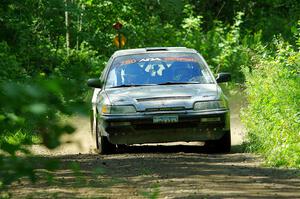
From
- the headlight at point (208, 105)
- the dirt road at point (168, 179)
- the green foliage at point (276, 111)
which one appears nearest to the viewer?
the dirt road at point (168, 179)

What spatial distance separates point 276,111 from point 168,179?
3.75 m

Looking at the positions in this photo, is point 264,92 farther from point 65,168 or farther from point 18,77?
point 18,77

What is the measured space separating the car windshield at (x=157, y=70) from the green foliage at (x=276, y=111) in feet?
2.99

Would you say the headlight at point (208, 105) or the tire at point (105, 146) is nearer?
the headlight at point (208, 105)

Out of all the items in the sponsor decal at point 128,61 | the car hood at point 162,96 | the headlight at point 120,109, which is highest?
the sponsor decal at point 128,61

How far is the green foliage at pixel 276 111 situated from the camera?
434 inches

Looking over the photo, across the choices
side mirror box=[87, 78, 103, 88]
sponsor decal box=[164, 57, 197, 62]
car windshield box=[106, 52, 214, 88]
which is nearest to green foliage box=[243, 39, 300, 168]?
car windshield box=[106, 52, 214, 88]

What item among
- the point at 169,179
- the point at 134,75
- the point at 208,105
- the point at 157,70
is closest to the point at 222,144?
the point at 208,105

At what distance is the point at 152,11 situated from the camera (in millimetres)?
31766

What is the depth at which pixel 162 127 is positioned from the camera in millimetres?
12602

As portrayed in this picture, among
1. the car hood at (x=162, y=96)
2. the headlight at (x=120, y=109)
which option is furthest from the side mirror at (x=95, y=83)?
the headlight at (x=120, y=109)

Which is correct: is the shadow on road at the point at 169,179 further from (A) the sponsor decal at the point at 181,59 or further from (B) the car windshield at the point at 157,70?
(A) the sponsor decal at the point at 181,59

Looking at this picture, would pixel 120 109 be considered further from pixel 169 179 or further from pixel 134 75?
pixel 169 179

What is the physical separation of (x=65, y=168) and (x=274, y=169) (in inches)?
94.2
